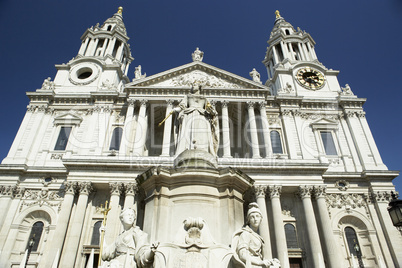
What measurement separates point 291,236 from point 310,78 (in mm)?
21162

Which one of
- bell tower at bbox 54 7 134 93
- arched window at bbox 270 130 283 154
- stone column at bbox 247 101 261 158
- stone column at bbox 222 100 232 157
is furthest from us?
bell tower at bbox 54 7 134 93

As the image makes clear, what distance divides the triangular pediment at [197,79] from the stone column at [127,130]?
2.15 meters

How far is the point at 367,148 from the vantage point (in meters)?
28.3

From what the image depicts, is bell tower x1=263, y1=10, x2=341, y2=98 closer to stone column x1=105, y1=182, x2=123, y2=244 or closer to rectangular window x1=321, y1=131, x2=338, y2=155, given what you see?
rectangular window x1=321, y1=131, x2=338, y2=155

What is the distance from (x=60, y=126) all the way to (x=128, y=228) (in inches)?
1034

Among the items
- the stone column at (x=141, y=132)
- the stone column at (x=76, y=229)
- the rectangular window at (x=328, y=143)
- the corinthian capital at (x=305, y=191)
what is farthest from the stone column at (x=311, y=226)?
the stone column at (x=76, y=229)

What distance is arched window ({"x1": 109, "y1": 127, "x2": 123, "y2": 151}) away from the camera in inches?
1107

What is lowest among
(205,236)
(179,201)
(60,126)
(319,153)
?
(205,236)

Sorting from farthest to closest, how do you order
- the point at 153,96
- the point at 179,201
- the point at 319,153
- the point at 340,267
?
the point at 153,96 → the point at 319,153 → the point at 340,267 → the point at 179,201

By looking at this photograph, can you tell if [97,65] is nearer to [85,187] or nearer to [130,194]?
[85,187]

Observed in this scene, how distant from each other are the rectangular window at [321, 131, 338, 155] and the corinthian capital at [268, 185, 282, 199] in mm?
9772

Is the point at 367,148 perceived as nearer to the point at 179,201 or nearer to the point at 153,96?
the point at 153,96

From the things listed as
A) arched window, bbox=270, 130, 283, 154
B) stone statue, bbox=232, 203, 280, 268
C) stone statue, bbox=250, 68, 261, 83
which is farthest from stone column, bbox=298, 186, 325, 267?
stone statue, bbox=250, 68, 261, 83

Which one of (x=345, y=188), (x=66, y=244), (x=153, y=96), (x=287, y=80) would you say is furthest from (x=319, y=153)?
(x=66, y=244)
